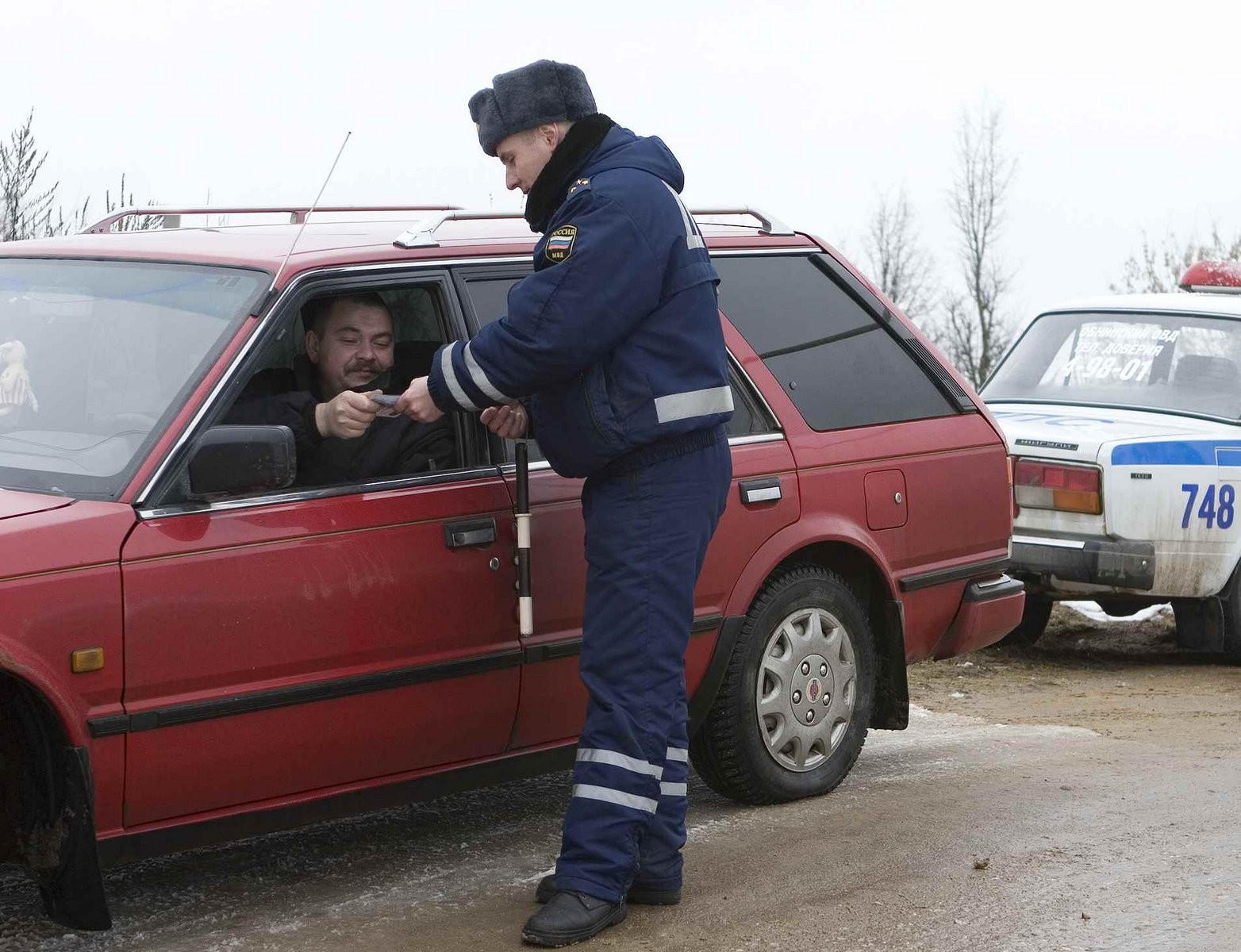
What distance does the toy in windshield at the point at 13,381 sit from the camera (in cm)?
421

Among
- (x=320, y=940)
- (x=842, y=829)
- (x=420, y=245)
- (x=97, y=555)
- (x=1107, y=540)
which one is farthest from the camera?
(x=1107, y=540)

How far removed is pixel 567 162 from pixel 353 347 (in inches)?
31.0

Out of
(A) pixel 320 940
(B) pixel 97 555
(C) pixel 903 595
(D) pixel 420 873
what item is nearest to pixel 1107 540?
(C) pixel 903 595

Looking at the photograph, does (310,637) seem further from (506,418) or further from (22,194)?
(22,194)

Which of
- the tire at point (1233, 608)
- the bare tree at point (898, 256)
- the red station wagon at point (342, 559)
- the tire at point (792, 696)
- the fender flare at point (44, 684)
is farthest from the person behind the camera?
the bare tree at point (898, 256)

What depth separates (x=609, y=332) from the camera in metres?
4.11

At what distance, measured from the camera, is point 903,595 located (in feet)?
18.1

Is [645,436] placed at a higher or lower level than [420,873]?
higher

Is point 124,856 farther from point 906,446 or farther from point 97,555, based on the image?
point 906,446

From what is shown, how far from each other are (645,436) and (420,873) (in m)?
1.40

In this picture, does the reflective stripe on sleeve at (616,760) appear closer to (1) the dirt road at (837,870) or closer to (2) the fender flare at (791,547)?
(1) the dirt road at (837,870)

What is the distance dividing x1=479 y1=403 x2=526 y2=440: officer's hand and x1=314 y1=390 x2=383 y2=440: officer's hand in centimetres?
30

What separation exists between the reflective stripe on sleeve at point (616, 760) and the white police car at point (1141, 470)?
4466 millimetres

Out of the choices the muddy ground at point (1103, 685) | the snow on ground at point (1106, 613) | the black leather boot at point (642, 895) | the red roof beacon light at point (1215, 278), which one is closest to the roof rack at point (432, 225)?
the black leather boot at point (642, 895)
